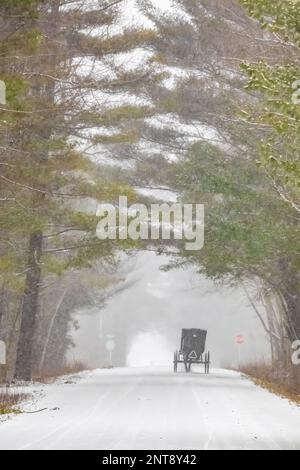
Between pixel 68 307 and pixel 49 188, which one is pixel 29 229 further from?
pixel 68 307

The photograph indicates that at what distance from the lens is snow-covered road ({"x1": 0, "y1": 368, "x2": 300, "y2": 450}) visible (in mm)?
11978

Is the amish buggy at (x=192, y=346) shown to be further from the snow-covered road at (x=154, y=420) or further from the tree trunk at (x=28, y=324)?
the snow-covered road at (x=154, y=420)

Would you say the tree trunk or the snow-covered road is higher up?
the tree trunk

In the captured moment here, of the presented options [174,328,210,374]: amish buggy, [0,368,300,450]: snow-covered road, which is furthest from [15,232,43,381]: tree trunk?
[174,328,210,374]: amish buggy

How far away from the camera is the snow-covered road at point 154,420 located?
39.3ft

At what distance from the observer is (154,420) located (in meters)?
14.9

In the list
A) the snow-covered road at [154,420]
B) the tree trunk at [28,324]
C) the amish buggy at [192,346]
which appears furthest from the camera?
the amish buggy at [192,346]

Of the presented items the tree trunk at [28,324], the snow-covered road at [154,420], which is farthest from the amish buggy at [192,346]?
the snow-covered road at [154,420]

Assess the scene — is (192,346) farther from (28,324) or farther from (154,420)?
(154,420)

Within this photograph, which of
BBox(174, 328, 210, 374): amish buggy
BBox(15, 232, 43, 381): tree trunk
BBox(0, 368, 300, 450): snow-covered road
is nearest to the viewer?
BBox(0, 368, 300, 450): snow-covered road

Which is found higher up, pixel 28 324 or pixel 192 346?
pixel 28 324

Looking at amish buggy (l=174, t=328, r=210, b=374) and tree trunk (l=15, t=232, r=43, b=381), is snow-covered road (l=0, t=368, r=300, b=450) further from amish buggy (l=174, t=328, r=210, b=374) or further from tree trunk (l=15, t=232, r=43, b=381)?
amish buggy (l=174, t=328, r=210, b=374)

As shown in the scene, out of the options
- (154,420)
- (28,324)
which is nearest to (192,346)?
(28,324)

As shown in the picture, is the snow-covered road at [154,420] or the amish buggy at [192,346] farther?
the amish buggy at [192,346]
